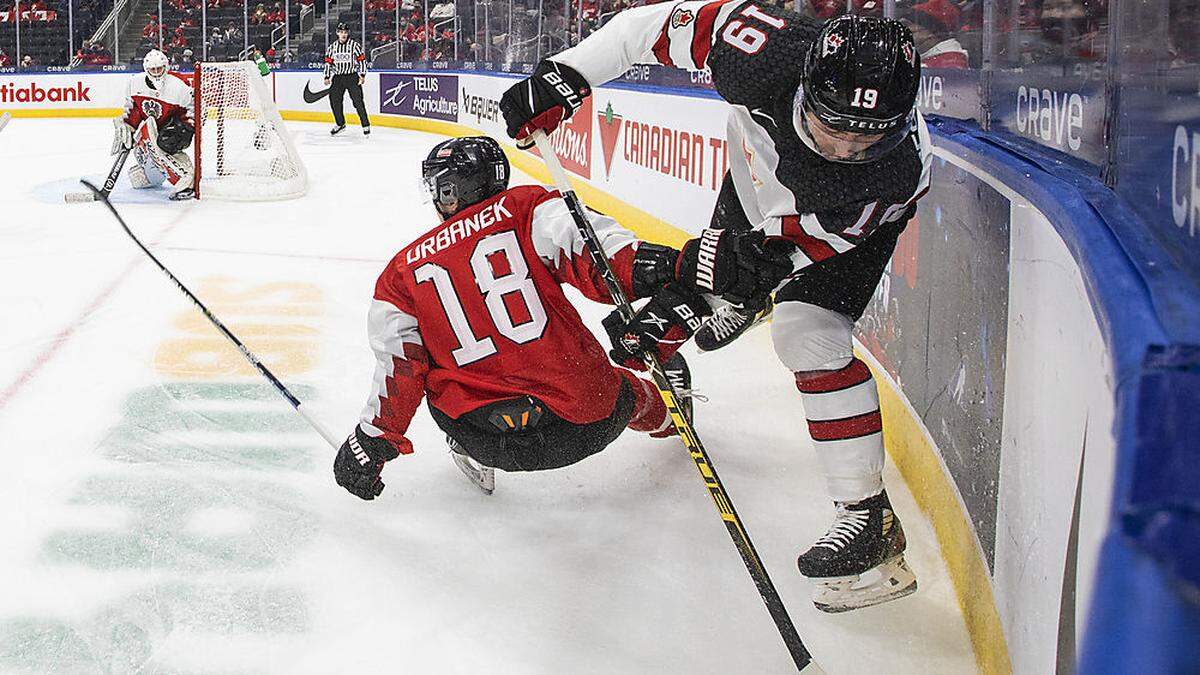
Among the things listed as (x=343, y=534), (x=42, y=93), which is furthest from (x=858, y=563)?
(x=42, y=93)

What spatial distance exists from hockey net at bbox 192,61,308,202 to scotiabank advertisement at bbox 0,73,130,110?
27.1 ft

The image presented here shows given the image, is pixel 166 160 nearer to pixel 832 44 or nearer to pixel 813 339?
pixel 813 339

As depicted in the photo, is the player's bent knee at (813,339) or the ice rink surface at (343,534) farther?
the player's bent knee at (813,339)

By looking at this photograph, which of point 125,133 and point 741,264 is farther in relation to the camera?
point 125,133

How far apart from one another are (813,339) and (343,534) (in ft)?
3.46

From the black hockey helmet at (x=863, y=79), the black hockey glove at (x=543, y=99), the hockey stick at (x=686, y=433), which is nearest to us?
the black hockey helmet at (x=863, y=79)

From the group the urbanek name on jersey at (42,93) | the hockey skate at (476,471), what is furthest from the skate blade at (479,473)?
the urbanek name on jersey at (42,93)

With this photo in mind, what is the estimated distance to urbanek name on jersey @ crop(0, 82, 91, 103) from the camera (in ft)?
48.6

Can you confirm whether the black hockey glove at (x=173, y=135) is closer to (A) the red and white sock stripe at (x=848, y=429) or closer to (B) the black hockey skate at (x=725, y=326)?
(B) the black hockey skate at (x=725, y=326)

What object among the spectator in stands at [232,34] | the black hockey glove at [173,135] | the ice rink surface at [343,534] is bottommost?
the ice rink surface at [343,534]

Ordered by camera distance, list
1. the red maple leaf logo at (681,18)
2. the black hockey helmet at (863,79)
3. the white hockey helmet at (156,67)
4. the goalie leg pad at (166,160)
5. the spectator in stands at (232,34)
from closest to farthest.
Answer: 1. the black hockey helmet at (863,79)
2. the red maple leaf logo at (681,18)
3. the white hockey helmet at (156,67)
4. the goalie leg pad at (166,160)
5. the spectator in stands at (232,34)

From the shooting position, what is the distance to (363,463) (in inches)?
91.2

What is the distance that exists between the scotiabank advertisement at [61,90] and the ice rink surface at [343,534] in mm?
11763

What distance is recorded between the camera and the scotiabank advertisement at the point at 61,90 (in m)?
14.8
